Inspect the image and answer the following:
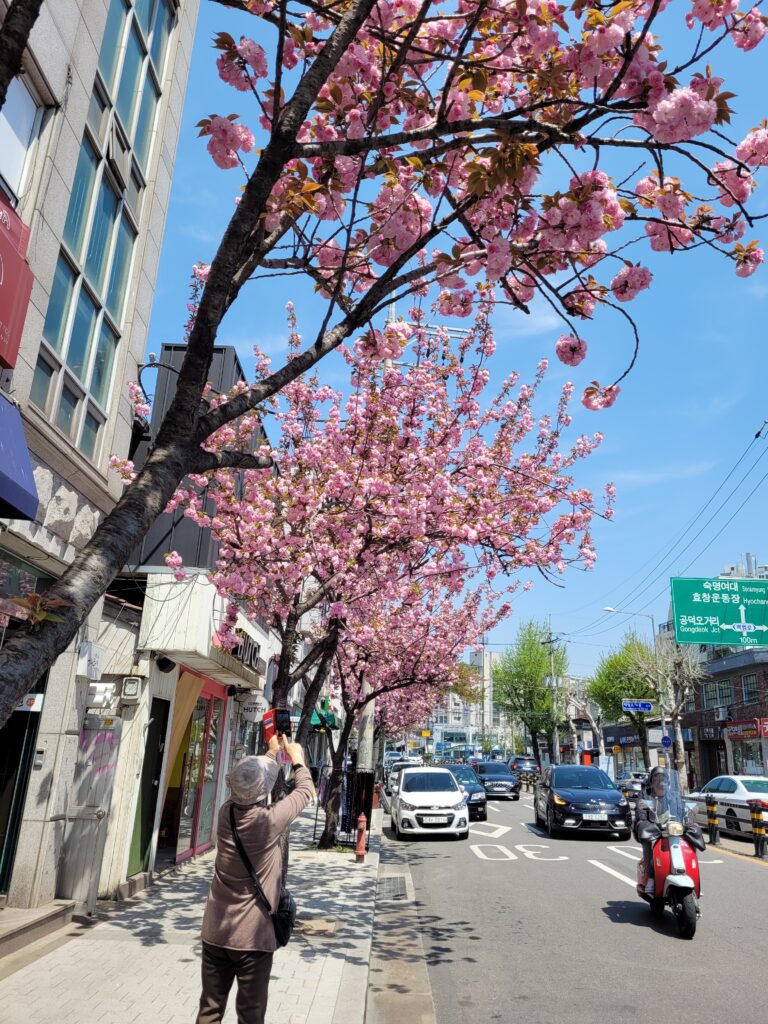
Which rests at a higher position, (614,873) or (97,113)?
(97,113)

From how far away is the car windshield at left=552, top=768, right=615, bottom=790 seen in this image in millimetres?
18812

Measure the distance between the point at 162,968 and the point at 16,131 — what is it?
764 centimetres

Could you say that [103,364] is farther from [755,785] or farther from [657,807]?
[755,785]

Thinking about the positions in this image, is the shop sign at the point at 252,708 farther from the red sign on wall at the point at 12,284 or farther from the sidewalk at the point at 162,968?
the red sign on wall at the point at 12,284

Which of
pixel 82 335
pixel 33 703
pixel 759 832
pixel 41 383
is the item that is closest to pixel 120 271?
pixel 82 335

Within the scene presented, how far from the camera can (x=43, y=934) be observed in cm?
741

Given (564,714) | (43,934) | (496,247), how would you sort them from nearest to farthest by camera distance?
(496,247) < (43,934) < (564,714)

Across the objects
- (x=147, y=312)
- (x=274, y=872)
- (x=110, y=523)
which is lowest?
(x=274, y=872)

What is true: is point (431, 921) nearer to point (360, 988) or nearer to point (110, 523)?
point (360, 988)

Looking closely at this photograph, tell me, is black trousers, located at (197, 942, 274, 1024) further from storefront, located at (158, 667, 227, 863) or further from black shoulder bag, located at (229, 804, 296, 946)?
storefront, located at (158, 667, 227, 863)

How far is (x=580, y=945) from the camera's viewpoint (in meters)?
8.02

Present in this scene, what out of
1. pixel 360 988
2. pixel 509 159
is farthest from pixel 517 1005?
pixel 509 159

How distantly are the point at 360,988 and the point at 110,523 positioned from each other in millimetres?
4608

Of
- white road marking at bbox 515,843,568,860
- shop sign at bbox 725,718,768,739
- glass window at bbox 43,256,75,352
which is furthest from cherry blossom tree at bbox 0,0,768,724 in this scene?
shop sign at bbox 725,718,768,739
